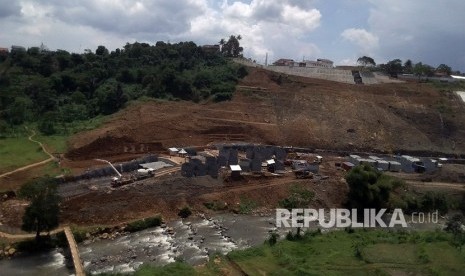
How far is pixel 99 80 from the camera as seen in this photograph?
65.2 meters

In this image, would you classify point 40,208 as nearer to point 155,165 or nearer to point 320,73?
point 155,165

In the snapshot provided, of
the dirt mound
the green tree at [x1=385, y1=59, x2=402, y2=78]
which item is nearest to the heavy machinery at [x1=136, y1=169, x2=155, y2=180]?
the dirt mound

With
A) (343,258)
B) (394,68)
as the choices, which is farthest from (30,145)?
(394,68)

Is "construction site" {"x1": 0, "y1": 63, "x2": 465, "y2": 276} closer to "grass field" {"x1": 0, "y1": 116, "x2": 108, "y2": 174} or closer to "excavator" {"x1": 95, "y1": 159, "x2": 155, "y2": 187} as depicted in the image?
"excavator" {"x1": 95, "y1": 159, "x2": 155, "y2": 187}

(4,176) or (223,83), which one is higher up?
(223,83)

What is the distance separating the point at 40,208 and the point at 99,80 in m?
41.6

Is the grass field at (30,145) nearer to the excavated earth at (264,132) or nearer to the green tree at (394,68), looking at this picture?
the excavated earth at (264,132)

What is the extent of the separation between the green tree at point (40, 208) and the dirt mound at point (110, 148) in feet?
47.5

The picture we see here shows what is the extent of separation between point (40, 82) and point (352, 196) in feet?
138

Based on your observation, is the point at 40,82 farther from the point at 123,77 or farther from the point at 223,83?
the point at 223,83

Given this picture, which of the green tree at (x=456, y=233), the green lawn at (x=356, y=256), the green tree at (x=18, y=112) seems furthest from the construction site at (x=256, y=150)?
the green tree at (x=456, y=233)

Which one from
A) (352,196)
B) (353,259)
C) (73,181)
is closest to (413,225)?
(352,196)

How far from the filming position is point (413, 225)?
1382 inches

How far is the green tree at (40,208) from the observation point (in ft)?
85.7
